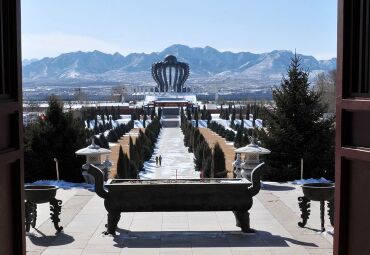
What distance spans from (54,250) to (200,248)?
2.09 metres

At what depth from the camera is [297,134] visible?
17.4m

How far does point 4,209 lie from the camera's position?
4445 mm

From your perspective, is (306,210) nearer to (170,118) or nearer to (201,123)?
(201,123)

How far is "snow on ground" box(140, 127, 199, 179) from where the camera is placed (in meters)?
21.2

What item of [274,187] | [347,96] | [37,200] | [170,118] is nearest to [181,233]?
[37,200]

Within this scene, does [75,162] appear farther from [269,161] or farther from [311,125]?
[311,125]

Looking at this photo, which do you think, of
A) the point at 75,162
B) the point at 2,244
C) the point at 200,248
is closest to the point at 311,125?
the point at 75,162

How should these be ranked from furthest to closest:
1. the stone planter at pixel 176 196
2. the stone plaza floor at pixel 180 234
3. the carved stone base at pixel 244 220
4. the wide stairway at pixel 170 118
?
the wide stairway at pixel 170 118
the carved stone base at pixel 244 220
the stone planter at pixel 176 196
the stone plaza floor at pixel 180 234

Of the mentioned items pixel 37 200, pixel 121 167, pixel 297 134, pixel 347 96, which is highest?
pixel 347 96

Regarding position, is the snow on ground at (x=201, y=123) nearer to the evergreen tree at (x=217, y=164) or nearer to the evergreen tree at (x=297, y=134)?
the evergreen tree at (x=297, y=134)

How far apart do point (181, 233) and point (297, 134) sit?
946cm

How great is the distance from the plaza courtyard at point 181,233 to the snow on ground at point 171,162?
367 inches

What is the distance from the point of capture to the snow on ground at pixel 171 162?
21.2 meters

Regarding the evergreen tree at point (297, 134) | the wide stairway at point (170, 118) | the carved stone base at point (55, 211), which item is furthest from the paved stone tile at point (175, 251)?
the wide stairway at point (170, 118)
